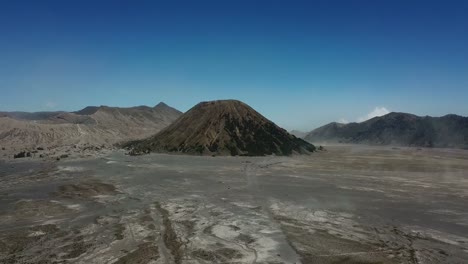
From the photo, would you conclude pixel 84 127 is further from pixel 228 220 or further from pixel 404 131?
pixel 404 131

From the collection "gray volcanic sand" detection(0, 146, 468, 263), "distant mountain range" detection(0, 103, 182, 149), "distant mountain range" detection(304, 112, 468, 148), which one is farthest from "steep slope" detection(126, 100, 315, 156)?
"distant mountain range" detection(304, 112, 468, 148)

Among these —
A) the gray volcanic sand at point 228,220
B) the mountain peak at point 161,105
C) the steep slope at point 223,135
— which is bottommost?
the gray volcanic sand at point 228,220

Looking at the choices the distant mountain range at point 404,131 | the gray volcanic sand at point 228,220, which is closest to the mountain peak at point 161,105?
the distant mountain range at point 404,131

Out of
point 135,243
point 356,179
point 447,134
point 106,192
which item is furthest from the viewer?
point 447,134

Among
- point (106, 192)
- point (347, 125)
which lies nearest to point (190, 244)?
point (106, 192)

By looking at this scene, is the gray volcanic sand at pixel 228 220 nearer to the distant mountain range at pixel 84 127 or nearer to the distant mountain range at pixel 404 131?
the distant mountain range at pixel 84 127

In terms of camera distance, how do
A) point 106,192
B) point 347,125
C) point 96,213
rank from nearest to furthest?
point 96,213, point 106,192, point 347,125

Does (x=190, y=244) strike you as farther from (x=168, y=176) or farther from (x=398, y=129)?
(x=398, y=129)
